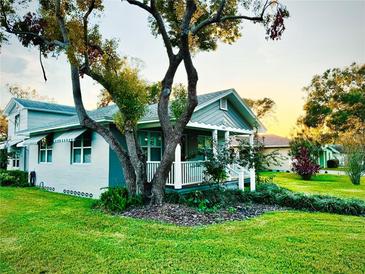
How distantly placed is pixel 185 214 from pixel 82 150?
7.78m

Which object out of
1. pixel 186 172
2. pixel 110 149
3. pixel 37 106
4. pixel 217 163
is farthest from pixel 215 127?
pixel 37 106

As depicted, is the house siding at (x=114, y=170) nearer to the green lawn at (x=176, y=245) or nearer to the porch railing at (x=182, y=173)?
the porch railing at (x=182, y=173)

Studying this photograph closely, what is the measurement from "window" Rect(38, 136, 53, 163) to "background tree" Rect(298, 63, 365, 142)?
31642 mm

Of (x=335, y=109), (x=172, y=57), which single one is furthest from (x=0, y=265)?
(x=335, y=109)

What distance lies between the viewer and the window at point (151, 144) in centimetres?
1360

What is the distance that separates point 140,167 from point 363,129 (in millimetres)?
31875

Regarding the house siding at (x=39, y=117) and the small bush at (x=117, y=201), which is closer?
the small bush at (x=117, y=201)

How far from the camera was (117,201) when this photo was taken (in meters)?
9.07

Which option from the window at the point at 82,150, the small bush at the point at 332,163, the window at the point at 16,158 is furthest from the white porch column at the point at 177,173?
the small bush at the point at 332,163

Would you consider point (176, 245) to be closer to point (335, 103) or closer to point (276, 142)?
point (276, 142)

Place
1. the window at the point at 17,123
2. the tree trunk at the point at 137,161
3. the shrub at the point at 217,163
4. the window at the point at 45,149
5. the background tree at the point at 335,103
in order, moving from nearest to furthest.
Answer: the tree trunk at the point at 137,161 → the shrub at the point at 217,163 → the window at the point at 45,149 → the window at the point at 17,123 → the background tree at the point at 335,103

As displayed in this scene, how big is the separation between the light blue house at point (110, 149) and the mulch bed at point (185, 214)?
2682 millimetres

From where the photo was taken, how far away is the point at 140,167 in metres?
9.48

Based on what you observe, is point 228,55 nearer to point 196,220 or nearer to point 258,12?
point 258,12
